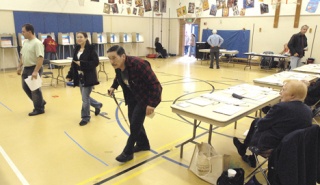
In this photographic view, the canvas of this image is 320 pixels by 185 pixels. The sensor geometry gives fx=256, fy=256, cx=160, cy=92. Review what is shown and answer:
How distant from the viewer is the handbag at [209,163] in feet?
8.44

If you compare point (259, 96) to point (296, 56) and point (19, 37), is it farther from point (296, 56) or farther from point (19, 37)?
point (19, 37)

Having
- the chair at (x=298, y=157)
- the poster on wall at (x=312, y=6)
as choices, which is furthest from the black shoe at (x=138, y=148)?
the poster on wall at (x=312, y=6)

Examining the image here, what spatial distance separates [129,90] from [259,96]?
5.27 feet

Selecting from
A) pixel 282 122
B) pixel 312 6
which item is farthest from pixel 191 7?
pixel 282 122

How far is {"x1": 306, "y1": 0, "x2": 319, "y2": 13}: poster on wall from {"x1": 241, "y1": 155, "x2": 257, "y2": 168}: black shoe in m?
9.50

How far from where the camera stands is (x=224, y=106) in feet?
9.12

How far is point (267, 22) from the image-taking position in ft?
37.6

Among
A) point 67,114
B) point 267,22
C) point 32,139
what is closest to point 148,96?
point 32,139

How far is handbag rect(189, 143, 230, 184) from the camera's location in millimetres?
2572

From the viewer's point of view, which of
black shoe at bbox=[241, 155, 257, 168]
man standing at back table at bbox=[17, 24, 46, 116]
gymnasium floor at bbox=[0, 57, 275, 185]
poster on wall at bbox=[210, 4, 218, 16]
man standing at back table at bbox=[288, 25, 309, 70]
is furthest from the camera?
poster on wall at bbox=[210, 4, 218, 16]

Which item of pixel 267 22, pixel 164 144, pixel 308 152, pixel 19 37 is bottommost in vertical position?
pixel 164 144

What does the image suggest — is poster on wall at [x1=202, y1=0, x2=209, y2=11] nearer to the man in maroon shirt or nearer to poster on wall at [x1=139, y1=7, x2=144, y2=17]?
poster on wall at [x1=139, y1=7, x2=144, y2=17]

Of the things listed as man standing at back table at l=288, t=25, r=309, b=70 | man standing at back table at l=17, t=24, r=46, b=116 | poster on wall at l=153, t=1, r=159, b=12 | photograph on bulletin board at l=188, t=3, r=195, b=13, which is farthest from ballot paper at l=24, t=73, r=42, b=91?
photograph on bulletin board at l=188, t=3, r=195, b=13

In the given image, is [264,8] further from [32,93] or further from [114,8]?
[32,93]
